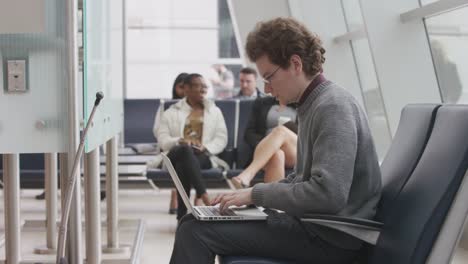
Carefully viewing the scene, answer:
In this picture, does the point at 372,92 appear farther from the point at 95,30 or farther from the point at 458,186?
the point at 458,186

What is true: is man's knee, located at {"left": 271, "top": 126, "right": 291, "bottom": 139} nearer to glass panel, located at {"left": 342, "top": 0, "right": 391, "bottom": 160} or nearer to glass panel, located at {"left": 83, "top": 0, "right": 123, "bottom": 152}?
glass panel, located at {"left": 342, "top": 0, "right": 391, "bottom": 160}

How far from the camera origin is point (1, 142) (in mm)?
3215

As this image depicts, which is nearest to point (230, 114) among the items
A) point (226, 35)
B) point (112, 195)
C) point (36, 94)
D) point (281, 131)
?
point (281, 131)

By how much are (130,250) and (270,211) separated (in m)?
2.52

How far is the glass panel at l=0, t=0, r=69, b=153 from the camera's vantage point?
3.18 metres

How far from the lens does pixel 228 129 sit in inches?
280

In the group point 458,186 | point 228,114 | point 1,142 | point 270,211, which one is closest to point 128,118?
point 228,114

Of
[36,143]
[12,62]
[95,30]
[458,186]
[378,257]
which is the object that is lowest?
[378,257]

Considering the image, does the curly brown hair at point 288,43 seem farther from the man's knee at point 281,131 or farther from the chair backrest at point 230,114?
the chair backrest at point 230,114

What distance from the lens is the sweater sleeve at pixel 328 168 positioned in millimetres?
2471

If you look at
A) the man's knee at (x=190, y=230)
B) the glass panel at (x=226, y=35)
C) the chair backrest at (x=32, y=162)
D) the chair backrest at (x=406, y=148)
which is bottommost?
the man's knee at (x=190, y=230)

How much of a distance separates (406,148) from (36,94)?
143cm

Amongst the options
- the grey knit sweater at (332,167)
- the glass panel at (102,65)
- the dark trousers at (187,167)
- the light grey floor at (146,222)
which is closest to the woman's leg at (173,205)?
the light grey floor at (146,222)

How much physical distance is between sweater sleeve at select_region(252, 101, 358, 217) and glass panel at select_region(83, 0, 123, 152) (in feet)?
3.49
